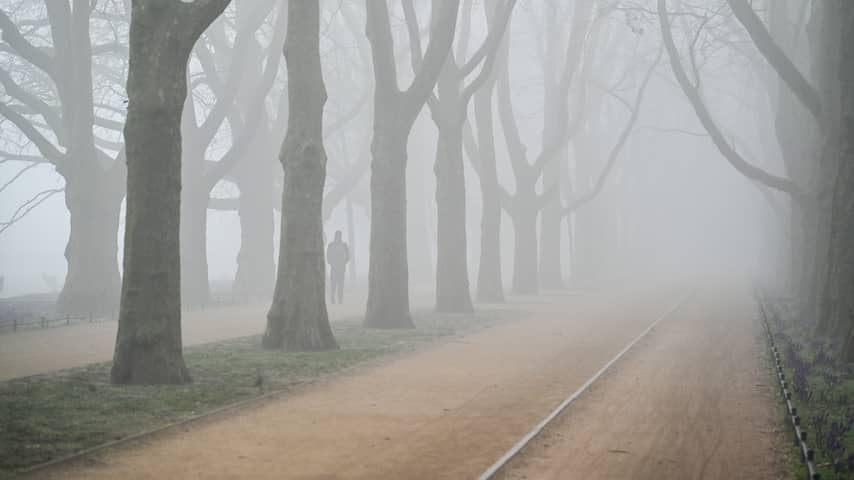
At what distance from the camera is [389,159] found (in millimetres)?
24375

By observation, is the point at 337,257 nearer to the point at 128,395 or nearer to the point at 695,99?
the point at 695,99

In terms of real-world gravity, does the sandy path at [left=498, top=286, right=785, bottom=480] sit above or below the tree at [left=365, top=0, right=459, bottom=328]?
below

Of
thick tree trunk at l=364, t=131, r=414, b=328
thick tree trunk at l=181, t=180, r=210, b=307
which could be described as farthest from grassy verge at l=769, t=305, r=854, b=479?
thick tree trunk at l=181, t=180, r=210, b=307

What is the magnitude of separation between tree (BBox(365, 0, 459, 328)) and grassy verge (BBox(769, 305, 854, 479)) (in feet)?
27.5

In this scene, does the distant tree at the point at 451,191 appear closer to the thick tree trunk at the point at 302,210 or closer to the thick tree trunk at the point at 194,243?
the thick tree trunk at the point at 194,243

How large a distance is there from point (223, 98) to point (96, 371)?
60.9ft

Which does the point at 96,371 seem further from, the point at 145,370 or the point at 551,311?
the point at 551,311

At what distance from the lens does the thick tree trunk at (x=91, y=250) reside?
2850cm

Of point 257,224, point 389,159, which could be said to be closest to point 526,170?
point 257,224

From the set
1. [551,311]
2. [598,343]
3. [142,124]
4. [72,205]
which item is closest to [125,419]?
[142,124]

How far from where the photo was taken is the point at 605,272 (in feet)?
213

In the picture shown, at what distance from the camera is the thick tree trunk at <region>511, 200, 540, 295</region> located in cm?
4300

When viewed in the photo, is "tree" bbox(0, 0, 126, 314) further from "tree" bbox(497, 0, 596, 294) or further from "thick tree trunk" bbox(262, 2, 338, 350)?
"tree" bbox(497, 0, 596, 294)

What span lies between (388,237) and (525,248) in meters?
19.9
